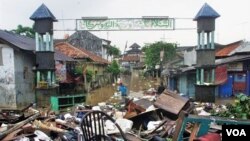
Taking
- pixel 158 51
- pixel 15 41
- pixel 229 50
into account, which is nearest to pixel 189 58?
pixel 158 51

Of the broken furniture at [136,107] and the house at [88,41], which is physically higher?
the house at [88,41]

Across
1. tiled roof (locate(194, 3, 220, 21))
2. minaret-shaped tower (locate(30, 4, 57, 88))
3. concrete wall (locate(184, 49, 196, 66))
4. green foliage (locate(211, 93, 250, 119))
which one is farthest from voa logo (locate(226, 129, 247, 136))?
concrete wall (locate(184, 49, 196, 66))

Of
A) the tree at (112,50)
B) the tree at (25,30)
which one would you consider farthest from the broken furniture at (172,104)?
the tree at (112,50)

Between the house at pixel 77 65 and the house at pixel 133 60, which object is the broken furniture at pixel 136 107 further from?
the house at pixel 133 60

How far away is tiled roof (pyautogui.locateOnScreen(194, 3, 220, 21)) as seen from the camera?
14219mm

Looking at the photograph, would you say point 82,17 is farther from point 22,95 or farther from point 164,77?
point 164,77

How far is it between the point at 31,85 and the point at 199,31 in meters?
10.3

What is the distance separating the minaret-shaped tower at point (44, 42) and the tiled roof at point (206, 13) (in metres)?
7.53

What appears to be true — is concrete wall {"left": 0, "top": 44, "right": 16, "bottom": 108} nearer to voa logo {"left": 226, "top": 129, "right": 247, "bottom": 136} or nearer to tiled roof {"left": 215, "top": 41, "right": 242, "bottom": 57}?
voa logo {"left": 226, "top": 129, "right": 247, "bottom": 136}

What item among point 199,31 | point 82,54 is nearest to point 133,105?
point 199,31

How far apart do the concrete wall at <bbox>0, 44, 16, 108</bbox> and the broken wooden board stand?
9.54 meters

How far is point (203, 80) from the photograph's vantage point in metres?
14.4

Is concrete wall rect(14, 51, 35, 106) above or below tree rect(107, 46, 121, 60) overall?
below

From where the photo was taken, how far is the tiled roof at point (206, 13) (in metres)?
14.2
